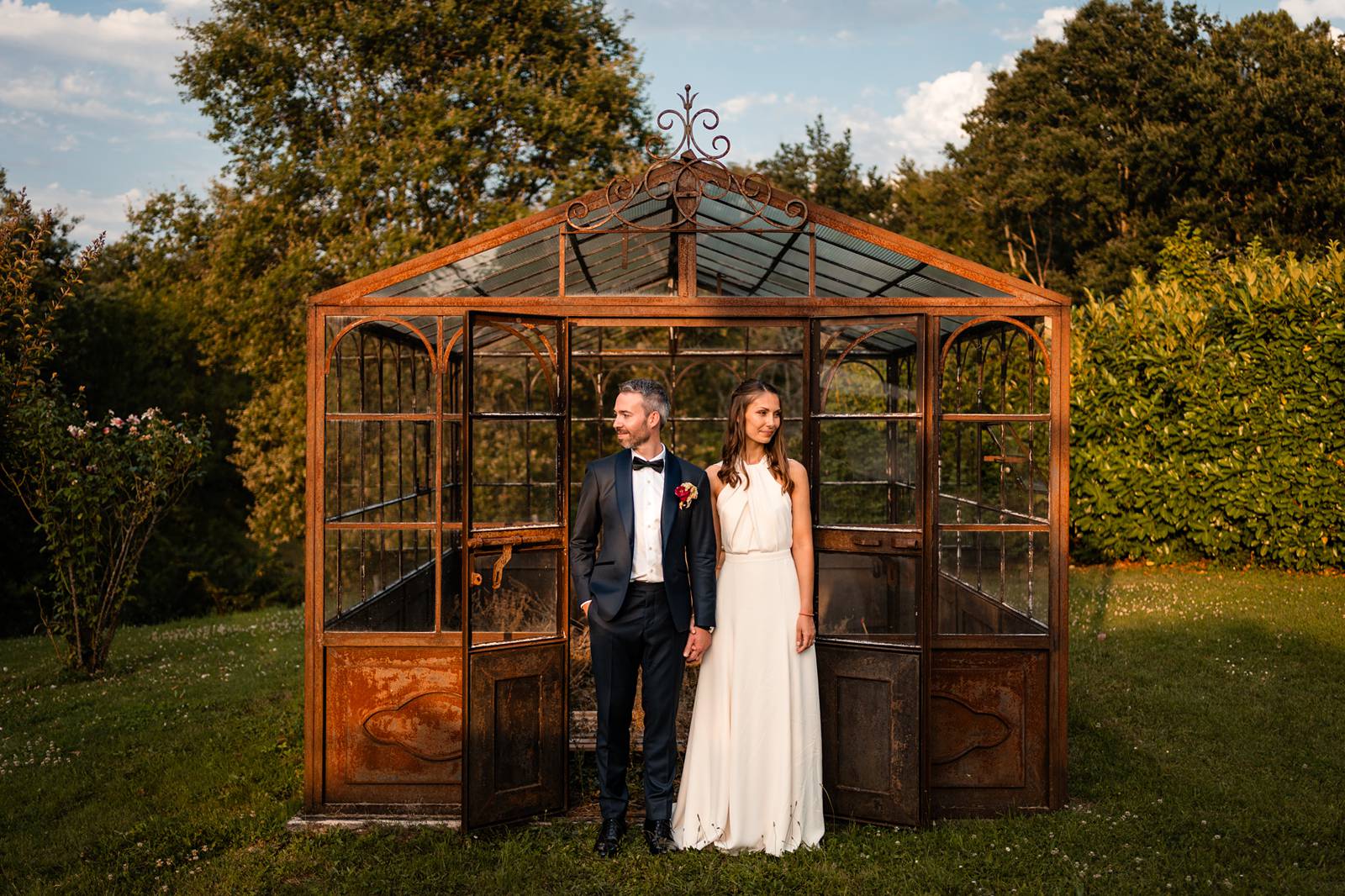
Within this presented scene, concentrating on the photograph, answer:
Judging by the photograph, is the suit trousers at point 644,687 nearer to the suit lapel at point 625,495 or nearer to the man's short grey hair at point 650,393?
the suit lapel at point 625,495

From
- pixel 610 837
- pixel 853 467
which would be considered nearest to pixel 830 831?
pixel 610 837

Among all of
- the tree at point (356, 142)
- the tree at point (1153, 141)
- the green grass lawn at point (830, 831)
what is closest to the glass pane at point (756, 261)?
the green grass lawn at point (830, 831)

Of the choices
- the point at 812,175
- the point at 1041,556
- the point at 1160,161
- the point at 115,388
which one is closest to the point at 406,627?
the point at 1041,556

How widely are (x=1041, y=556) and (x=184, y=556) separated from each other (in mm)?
12765

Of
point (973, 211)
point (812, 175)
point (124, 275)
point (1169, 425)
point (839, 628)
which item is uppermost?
point (812, 175)

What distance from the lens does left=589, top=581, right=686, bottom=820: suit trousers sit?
4.07 meters

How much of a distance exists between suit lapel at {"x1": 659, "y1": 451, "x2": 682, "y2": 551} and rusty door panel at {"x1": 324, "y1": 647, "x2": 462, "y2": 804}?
1.23 meters

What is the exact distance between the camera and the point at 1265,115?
55.5 feet

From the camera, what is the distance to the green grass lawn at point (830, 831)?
3.99 m

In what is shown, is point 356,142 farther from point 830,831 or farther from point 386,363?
point 830,831

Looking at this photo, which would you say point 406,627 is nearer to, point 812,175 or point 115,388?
point 115,388

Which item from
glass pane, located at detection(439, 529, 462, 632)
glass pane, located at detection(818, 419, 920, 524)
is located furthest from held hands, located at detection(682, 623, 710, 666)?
glass pane, located at detection(818, 419, 920, 524)

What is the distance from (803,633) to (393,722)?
1.91 metres

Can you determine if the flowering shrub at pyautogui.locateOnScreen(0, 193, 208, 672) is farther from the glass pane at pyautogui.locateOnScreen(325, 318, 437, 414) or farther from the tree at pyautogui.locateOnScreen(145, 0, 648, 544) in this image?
the tree at pyautogui.locateOnScreen(145, 0, 648, 544)
